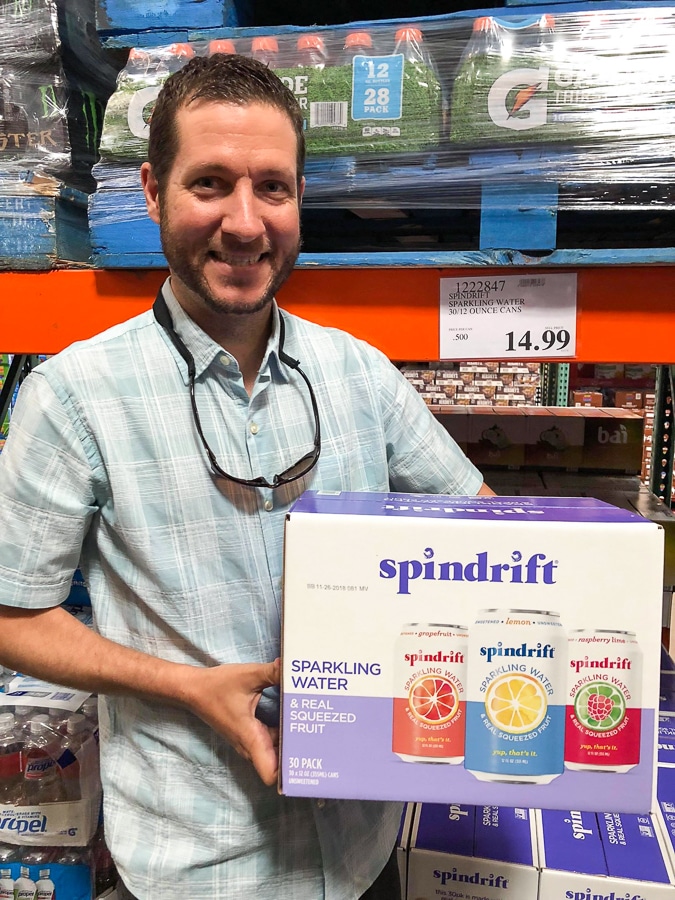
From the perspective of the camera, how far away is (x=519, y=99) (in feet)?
3.42

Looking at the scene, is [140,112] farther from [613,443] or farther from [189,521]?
[613,443]

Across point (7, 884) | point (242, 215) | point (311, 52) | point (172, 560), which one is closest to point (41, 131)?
point (311, 52)

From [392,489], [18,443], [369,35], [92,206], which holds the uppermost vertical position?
[369,35]

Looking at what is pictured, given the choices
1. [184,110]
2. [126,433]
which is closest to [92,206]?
[184,110]

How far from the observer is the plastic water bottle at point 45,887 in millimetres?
1271

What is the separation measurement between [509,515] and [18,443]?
2.20ft

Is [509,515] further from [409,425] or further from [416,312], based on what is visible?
[416,312]

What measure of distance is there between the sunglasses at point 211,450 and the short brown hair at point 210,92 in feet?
0.65

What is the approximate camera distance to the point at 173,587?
0.89m

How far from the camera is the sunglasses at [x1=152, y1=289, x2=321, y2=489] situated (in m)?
0.90

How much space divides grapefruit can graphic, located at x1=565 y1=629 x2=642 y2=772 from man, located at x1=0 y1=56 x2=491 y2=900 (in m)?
0.39

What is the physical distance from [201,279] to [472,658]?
2.11 feet

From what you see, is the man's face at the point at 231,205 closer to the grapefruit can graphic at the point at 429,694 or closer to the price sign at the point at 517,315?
the price sign at the point at 517,315

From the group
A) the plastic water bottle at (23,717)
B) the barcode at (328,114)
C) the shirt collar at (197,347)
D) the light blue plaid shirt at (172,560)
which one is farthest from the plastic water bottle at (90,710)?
the barcode at (328,114)
